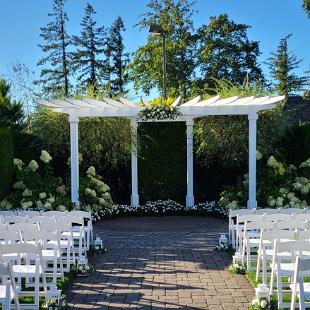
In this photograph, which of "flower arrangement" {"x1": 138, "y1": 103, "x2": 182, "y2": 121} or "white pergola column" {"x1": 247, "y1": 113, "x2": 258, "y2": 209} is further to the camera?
"flower arrangement" {"x1": 138, "y1": 103, "x2": 182, "y2": 121}

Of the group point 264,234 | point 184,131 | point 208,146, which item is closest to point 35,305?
point 264,234

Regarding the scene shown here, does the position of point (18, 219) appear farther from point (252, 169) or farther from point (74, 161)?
point (252, 169)

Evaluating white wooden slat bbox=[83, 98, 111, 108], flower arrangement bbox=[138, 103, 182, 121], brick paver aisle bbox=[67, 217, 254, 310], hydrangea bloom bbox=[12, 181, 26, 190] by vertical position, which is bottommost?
brick paver aisle bbox=[67, 217, 254, 310]

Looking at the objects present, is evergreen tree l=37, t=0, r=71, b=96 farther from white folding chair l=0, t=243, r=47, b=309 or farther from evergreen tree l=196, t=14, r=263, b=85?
white folding chair l=0, t=243, r=47, b=309

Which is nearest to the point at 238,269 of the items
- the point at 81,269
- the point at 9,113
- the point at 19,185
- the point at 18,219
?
the point at 81,269

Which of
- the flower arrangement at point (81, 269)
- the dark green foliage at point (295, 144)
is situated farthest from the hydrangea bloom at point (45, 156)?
the dark green foliage at point (295, 144)

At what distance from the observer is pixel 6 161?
40.5 ft

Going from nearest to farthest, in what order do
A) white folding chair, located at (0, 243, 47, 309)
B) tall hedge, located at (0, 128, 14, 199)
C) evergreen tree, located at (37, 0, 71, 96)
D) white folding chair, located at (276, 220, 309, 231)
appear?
white folding chair, located at (0, 243, 47, 309) → white folding chair, located at (276, 220, 309, 231) → tall hedge, located at (0, 128, 14, 199) → evergreen tree, located at (37, 0, 71, 96)

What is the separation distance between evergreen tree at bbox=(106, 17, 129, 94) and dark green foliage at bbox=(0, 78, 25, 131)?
1769cm

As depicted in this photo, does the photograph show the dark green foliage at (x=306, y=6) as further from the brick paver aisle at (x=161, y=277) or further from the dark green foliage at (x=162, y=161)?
the brick paver aisle at (x=161, y=277)

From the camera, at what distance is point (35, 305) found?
4957 mm

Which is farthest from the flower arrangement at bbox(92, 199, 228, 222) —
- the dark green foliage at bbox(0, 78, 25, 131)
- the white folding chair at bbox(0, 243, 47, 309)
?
the white folding chair at bbox(0, 243, 47, 309)

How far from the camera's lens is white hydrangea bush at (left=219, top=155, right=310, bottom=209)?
12.1 meters

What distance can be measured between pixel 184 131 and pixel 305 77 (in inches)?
737
